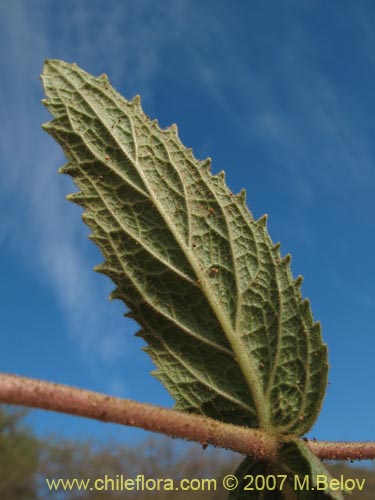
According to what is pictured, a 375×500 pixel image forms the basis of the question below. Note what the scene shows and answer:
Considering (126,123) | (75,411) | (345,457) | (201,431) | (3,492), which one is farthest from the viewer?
(3,492)

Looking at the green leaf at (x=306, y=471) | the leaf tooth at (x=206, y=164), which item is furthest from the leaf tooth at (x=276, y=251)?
the green leaf at (x=306, y=471)

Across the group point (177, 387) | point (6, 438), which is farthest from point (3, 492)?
point (177, 387)

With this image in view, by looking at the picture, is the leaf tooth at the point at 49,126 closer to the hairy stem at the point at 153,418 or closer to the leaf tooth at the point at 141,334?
the leaf tooth at the point at 141,334

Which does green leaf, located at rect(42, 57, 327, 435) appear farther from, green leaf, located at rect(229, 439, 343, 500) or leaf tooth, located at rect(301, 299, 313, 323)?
green leaf, located at rect(229, 439, 343, 500)

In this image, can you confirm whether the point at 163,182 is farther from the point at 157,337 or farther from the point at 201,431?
the point at 201,431

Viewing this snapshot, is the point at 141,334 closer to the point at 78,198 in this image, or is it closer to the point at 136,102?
the point at 78,198

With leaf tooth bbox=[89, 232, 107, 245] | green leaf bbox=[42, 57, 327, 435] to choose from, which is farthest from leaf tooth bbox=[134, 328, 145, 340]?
leaf tooth bbox=[89, 232, 107, 245]
